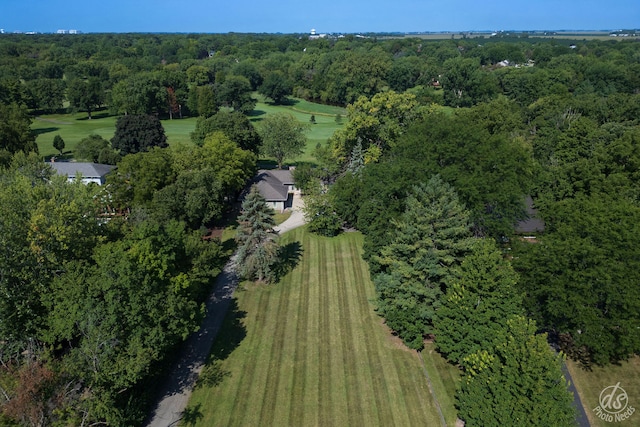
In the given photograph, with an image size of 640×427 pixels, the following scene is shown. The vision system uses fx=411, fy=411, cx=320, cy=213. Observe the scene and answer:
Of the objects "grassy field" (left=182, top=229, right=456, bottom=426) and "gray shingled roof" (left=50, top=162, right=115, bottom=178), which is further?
"gray shingled roof" (left=50, top=162, right=115, bottom=178)

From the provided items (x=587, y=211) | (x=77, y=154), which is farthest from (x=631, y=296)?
(x=77, y=154)

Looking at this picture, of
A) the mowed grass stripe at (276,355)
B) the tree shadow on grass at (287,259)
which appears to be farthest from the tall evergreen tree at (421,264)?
the tree shadow on grass at (287,259)

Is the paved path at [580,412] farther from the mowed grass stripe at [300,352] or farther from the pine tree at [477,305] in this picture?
the mowed grass stripe at [300,352]

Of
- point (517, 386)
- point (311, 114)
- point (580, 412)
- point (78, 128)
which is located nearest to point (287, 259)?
point (517, 386)

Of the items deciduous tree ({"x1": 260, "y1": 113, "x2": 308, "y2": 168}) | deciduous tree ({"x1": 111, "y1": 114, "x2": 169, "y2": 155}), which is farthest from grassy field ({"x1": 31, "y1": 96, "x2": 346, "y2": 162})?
deciduous tree ({"x1": 111, "y1": 114, "x2": 169, "y2": 155})

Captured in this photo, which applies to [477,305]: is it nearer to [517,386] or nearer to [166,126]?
[517,386]

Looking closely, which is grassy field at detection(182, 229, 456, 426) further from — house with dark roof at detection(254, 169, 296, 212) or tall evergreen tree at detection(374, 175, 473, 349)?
house with dark roof at detection(254, 169, 296, 212)

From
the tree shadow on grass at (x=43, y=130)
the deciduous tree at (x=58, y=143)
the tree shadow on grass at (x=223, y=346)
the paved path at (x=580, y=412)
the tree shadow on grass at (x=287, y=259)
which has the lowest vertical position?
the paved path at (x=580, y=412)
